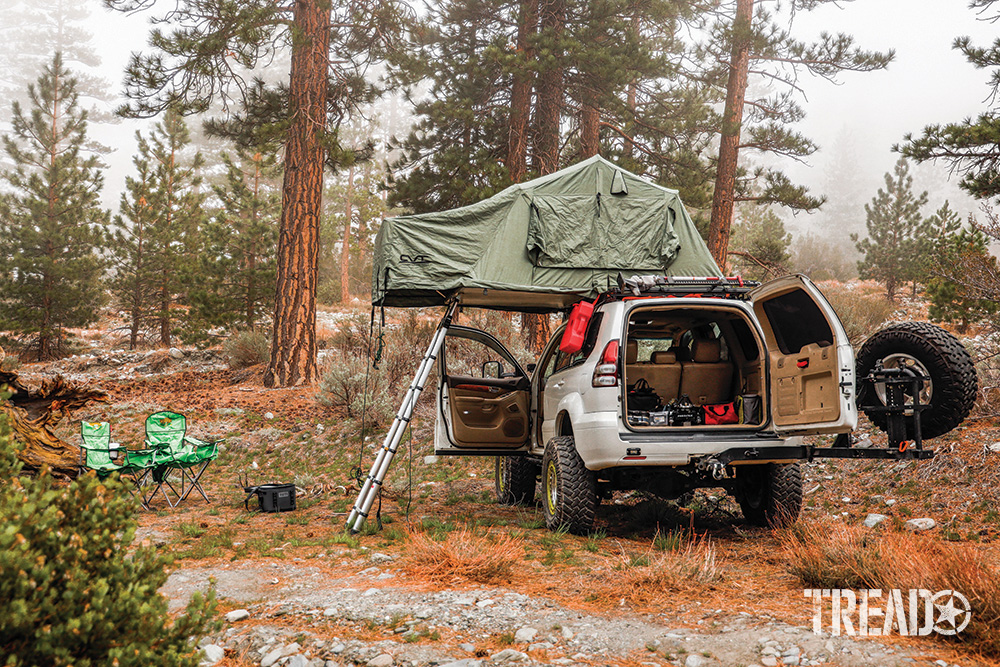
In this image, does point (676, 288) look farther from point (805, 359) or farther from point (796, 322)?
point (805, 359)

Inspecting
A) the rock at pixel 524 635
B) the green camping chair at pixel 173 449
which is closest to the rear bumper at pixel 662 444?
the rock at pixel 524 635

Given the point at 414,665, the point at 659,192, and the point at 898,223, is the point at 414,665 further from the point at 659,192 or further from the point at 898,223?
the point at 898,223

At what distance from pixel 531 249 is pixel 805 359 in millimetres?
2624

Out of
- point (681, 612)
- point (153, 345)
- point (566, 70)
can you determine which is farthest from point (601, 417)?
point (153, 345)

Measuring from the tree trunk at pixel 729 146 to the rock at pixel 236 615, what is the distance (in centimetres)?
1217

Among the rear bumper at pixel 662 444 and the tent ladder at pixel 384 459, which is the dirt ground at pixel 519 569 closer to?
the tent ladder at pixel 384 459

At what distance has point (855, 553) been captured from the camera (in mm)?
4027

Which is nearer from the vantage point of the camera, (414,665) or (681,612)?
(414,665)

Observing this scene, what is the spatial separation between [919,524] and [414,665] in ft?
15.5

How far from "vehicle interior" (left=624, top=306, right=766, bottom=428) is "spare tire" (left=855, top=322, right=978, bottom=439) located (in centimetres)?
93

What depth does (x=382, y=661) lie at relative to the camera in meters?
3.17

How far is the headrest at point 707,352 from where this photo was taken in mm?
6391

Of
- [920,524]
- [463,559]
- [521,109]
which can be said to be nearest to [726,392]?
[920,524]

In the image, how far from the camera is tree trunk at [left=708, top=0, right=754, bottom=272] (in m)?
14.3
